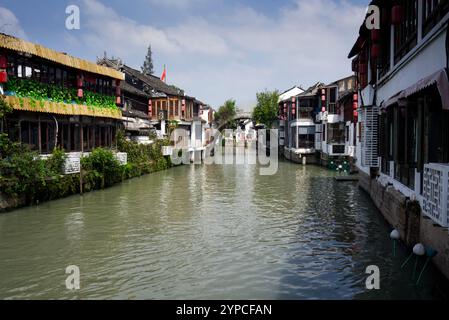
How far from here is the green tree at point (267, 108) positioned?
3098 inches

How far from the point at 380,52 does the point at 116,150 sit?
19.1 metres

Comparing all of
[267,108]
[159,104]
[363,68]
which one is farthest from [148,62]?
[363,68]

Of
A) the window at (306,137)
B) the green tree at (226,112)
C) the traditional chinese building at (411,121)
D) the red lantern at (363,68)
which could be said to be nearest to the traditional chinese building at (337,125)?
the window at (306,137)

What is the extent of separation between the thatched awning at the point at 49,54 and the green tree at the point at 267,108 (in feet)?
171

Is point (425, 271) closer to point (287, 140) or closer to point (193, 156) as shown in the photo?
point (193, 156)

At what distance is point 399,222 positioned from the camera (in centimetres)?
1298

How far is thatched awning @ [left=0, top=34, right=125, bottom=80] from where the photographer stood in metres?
18.5

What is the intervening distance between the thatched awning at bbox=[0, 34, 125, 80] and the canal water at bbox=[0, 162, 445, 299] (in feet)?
22.9

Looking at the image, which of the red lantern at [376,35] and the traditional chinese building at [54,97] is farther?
the traditional chinese building at [54,97]

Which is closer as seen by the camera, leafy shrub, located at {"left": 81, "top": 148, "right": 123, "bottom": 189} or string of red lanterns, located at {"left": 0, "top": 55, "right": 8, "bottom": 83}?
string of red lanterns, located at {"left": 0, "top": 55, "right": 8, "bottom": 83}

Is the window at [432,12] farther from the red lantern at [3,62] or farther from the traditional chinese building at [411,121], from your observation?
the red lantern at [3,62]

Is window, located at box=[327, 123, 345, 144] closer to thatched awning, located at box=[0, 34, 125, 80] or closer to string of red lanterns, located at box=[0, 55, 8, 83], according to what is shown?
thatched awning, located at box=[0, 34, 125, 80]

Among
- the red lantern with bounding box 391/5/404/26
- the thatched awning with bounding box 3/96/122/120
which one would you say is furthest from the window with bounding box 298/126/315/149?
the red lantern with bounding box 391/5/404/26

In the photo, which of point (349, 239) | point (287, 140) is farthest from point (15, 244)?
point (287, 140)
